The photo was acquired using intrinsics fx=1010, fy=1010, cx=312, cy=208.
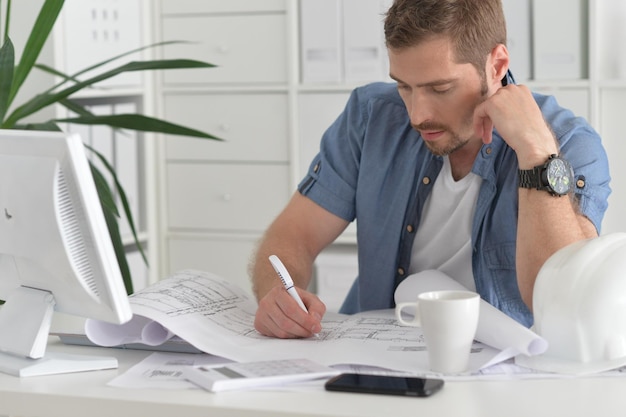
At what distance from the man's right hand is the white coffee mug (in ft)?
0.73

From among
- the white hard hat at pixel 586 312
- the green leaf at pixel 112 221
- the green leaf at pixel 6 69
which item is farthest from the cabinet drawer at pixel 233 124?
the white hard hat at pixel 586 312

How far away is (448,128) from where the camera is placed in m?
1.71

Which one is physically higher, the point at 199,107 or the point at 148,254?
the point at 199,107

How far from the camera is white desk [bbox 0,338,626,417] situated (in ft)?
3.46

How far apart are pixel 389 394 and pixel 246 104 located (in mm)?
2323

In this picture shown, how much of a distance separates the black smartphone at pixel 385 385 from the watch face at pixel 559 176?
0.56 meters

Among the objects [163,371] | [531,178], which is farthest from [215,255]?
[163,371]

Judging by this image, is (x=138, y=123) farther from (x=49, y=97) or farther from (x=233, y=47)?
(x=233, y=47)

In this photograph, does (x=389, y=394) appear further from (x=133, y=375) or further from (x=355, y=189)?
(x=355, y=189)

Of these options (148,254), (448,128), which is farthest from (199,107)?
(448,128)

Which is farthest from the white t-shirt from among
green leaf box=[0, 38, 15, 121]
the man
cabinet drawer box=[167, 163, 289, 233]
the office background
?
cabinet drawer box=[167, 163, 289, 233]

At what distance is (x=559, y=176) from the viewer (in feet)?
5.23

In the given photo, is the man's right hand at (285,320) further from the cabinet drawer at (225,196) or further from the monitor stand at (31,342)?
the cabinet drawer at (225,196)

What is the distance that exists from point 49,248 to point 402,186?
2.57ft
